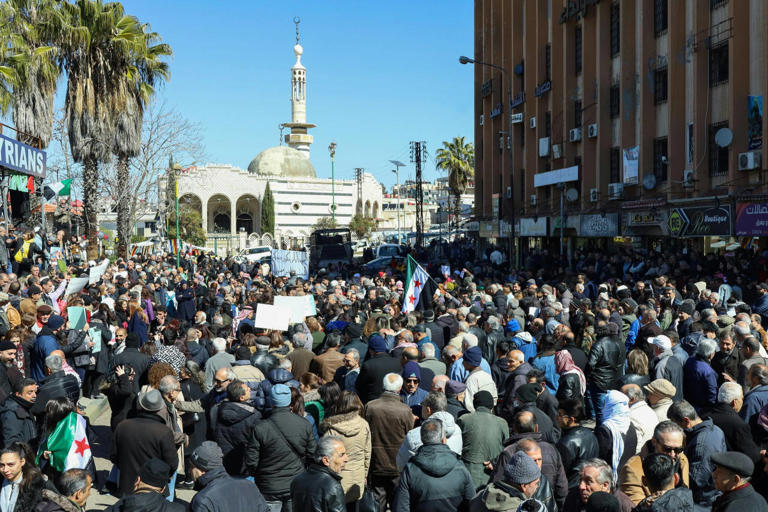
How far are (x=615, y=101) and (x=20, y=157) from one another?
21.1m

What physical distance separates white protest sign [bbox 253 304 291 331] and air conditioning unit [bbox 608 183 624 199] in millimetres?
19088

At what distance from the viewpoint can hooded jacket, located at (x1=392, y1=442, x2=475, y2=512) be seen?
5332 mm

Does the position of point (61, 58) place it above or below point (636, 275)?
above

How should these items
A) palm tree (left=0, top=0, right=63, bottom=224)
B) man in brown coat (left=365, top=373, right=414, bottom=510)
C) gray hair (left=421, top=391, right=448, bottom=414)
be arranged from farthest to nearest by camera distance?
palm tree (left=0, top=0, right=63, bottom=224), man in brown coat (left=365, top=373, right=414, bottom=510), gray hair (left=421, top=391, right=448, bottom=414)

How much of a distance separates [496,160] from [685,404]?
37478 mm

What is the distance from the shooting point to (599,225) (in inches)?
1121

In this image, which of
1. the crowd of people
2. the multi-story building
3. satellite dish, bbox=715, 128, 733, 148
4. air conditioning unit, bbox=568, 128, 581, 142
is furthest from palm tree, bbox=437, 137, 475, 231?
the crowd of people

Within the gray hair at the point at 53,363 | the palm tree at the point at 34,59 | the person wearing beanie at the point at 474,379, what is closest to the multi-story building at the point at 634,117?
the person wearing beanie at the point at 474,379

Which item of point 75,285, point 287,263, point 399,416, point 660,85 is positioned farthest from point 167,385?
point 660,85

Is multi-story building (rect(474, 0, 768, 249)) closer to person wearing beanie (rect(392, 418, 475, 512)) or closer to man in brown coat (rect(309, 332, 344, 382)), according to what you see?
man in brown coat (rect(309, 332, 344, 382))

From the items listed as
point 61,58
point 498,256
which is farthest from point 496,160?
point 61,58

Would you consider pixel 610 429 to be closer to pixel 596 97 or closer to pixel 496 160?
pixel 596 97

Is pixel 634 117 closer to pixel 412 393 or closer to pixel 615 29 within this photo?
pixel 615 29

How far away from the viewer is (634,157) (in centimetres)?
2666
